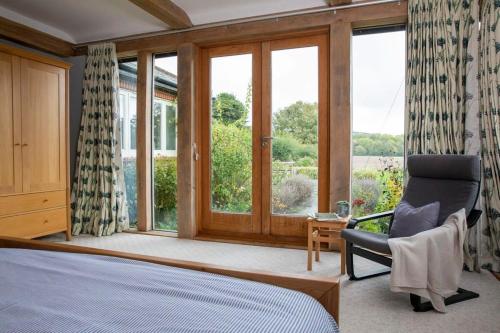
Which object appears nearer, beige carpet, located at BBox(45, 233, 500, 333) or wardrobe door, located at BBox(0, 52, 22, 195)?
beige carpet, located at BBox(45, 233, 500, 333)

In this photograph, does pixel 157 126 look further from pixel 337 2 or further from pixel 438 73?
pixel 438 73

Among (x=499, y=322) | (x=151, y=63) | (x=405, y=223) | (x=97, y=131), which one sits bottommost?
(x=499, y=322)

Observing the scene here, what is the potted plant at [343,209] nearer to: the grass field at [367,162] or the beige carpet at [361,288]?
the beige carpet at [361,288]

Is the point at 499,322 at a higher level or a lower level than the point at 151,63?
lower

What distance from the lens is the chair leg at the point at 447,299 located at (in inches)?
84.4

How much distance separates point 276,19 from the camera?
11.9 feet

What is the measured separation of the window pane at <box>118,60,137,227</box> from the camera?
4.51m

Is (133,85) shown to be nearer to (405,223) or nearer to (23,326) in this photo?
(405,223)

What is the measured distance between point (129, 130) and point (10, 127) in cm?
140

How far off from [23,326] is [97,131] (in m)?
3.90

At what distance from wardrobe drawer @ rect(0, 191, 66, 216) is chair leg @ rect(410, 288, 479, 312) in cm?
357

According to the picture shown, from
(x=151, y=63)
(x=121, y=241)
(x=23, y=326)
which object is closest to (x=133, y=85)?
(x=151, y=63)

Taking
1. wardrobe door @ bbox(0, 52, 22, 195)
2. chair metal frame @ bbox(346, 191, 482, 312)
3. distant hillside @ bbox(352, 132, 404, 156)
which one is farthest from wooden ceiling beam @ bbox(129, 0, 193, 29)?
chair metal frame @ bbox(346, 191, 482, 312)

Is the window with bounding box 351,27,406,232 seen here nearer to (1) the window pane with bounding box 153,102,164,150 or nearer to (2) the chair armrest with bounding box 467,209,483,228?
(2) the chair armrest with bounding box 467,209,483,228
